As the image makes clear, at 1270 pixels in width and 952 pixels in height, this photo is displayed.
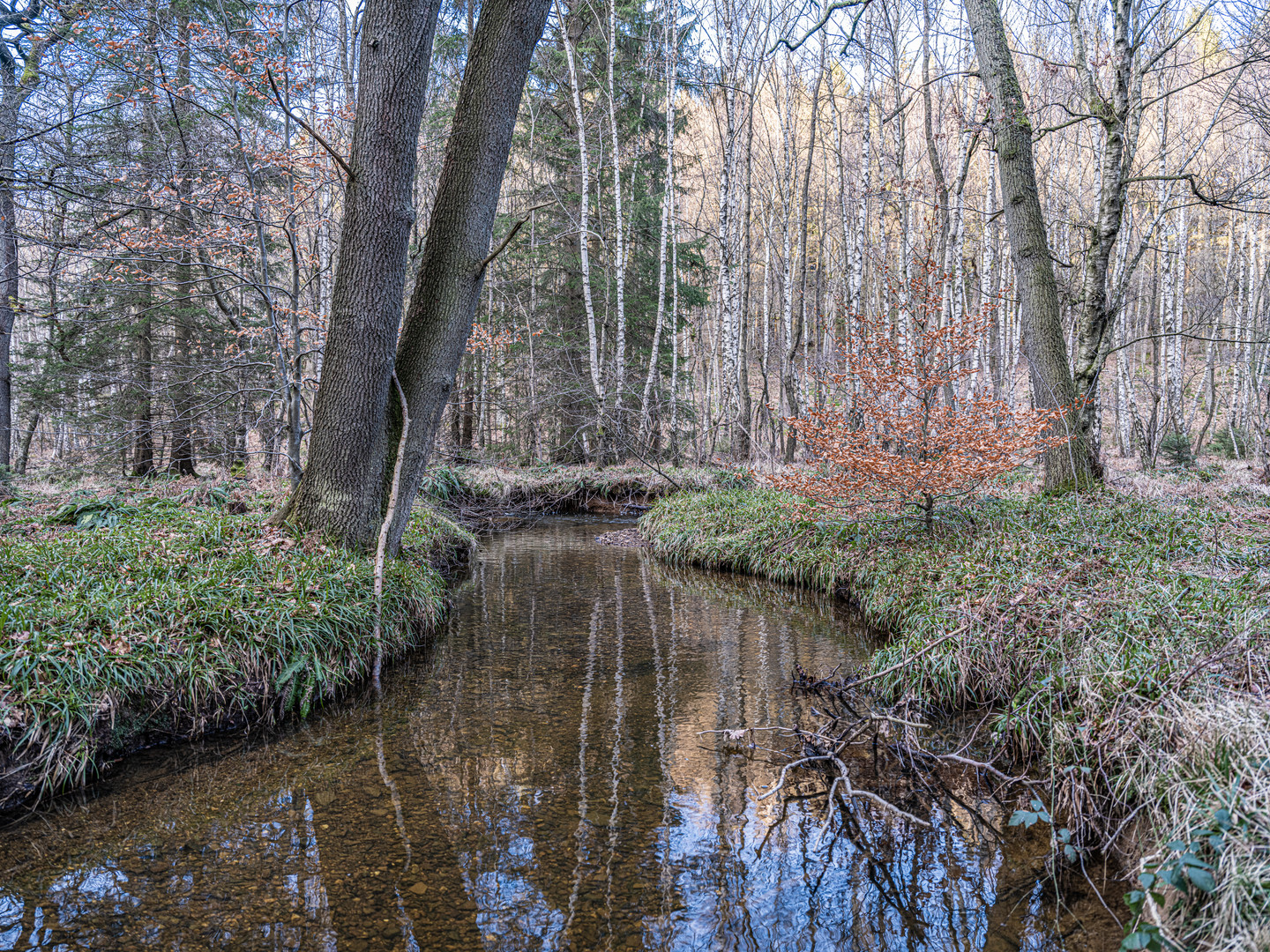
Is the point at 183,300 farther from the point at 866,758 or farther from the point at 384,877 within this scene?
the point at 866,758

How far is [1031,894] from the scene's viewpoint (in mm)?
2562

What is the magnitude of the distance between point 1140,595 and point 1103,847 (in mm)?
1821

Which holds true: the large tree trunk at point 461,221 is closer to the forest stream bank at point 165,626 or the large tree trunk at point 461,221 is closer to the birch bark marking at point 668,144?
the forest stream bank at point 165,626

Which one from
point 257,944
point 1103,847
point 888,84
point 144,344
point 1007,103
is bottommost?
point 257,944

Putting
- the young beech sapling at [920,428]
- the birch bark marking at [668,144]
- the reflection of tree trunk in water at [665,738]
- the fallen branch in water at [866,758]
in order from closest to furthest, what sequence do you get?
the reflection of tree trunk in water at [665,738] → the fallen branch in water at [866,758] → the young beech sapling at [920,428] → the birch bark marking at [668,144]

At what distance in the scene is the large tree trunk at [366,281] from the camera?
217 inches

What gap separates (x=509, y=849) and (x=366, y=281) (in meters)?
4.54

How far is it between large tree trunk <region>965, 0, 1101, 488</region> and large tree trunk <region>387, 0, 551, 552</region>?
5.20m

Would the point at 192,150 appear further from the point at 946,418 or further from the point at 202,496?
the point at 946,418

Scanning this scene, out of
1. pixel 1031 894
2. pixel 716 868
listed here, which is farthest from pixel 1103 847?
pixel 716 868

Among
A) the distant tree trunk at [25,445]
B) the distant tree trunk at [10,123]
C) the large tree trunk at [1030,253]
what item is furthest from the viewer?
the distant tree trunk at [25,445]

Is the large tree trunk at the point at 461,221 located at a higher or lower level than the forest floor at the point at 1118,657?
higher

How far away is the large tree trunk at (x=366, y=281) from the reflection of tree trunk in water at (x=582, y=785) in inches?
87.4

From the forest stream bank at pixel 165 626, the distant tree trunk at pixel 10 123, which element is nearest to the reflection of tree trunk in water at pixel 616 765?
the forest stream bank at pixel 165 626
